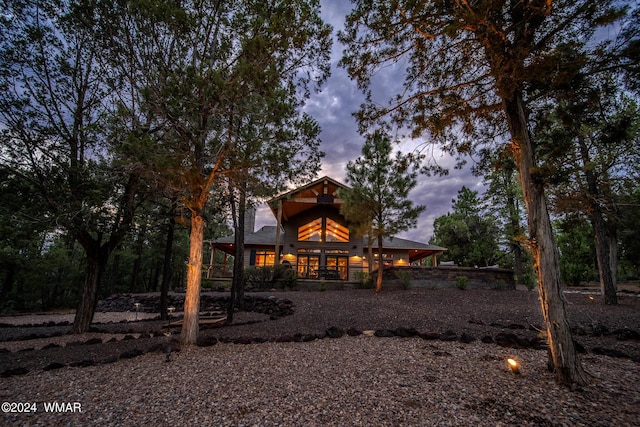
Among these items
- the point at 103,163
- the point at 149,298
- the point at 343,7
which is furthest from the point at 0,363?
the point at 149,298

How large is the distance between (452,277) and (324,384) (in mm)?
10666

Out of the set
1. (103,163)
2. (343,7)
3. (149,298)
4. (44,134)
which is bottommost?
(149,298)

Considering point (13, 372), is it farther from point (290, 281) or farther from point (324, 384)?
point (290, 281)

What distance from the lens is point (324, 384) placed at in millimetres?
3191

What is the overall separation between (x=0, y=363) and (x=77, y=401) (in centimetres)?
275

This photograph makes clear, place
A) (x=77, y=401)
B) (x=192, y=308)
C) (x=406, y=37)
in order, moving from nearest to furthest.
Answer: (x=77, y=401) < (x=406, y=37) < (x=192, y=308)

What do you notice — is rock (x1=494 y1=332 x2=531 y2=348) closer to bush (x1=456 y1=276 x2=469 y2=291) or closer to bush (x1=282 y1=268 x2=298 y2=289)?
bush (x1=456 y1=276 x2=469 y2=291)

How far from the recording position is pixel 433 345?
4844mm

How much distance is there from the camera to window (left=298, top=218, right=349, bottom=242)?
17.7 meters

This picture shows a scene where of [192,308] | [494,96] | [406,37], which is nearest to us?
[406,37]

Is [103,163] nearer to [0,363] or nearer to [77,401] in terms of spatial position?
[0,363]

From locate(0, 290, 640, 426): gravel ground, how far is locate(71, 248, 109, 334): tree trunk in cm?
77

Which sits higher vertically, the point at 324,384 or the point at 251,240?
the point at 251,240

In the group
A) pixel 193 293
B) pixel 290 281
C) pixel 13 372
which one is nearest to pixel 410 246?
pixel 290 281
